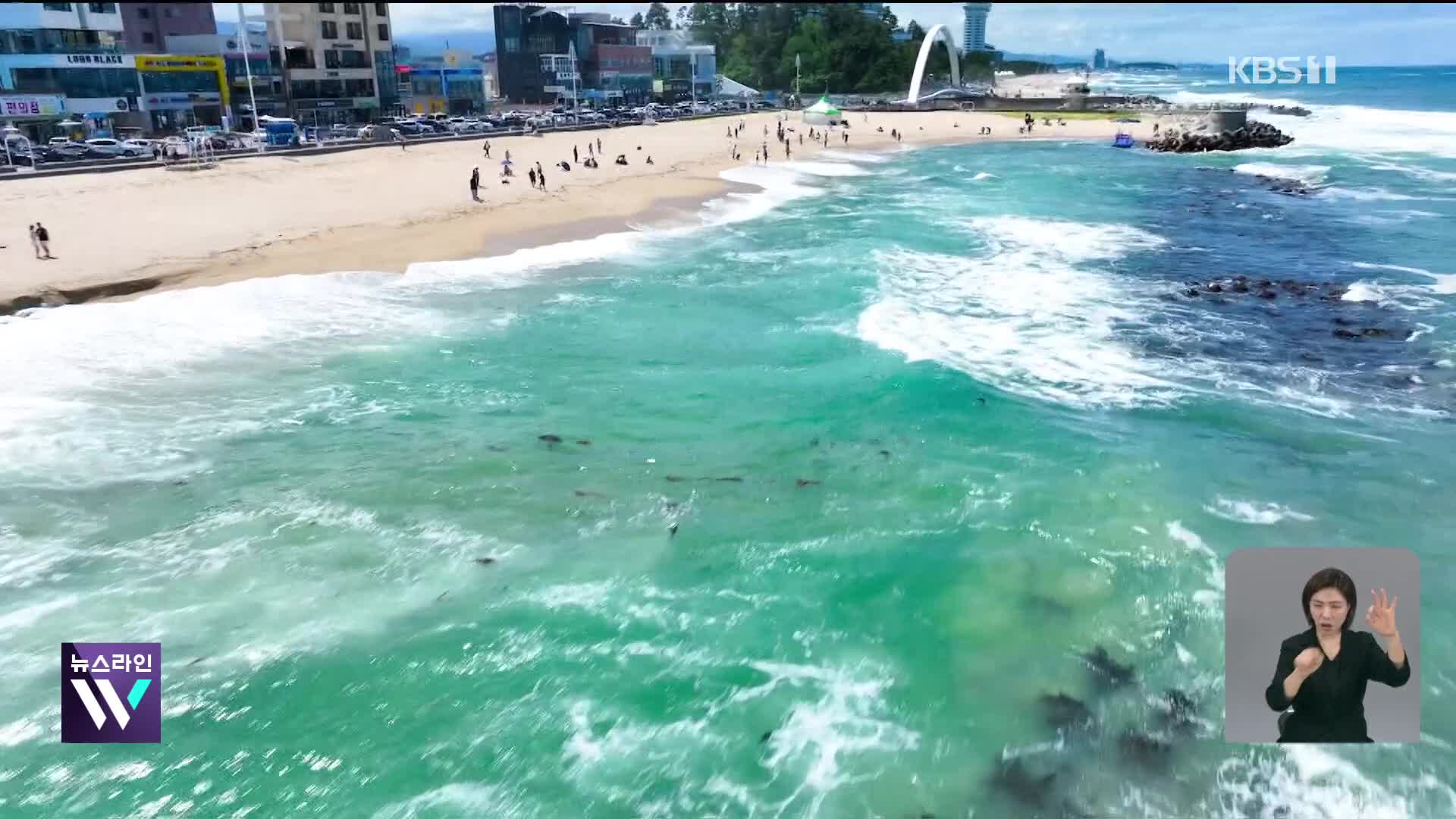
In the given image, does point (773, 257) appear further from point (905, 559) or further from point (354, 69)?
point (354, 69)

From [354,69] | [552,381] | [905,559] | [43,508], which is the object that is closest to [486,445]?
[552,381]

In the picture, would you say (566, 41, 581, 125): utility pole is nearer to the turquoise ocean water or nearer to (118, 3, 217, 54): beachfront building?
(118, 3, 217, 54): beachfront building

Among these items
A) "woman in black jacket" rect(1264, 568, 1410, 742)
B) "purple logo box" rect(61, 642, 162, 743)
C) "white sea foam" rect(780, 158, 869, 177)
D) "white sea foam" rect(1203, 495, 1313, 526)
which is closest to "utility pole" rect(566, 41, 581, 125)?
"white sea foam" rect(780, 158, 869, 177)

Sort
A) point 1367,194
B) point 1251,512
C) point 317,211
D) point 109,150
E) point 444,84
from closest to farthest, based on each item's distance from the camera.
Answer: point 1251,512 < point 317,211 < point 109,150 < point 1367,194 < point 444,84

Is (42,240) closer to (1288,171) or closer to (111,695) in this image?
(111,695)

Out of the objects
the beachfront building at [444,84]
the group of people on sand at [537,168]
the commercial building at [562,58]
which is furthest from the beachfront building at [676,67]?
the group of people on sand at [537,168]

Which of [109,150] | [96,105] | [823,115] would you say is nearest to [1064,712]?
[109,150]
